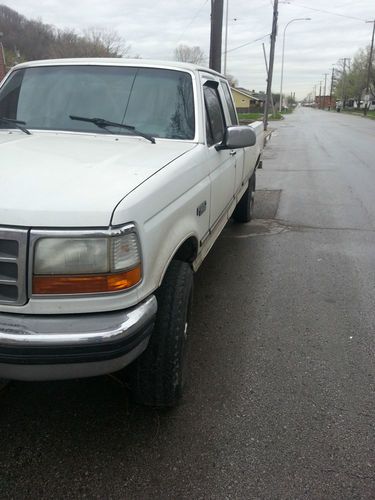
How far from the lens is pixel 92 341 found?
1.98 metres

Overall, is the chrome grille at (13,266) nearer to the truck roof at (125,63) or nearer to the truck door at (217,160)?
the truck door at (217,160)

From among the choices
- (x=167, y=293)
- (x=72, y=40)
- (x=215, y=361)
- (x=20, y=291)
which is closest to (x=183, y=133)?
(x=167, y=293)

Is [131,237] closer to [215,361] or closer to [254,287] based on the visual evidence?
[215,361]

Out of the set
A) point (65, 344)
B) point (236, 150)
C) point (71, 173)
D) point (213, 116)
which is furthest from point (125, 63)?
point (65, 344)

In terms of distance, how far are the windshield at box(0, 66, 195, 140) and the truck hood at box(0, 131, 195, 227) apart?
7.2 inches

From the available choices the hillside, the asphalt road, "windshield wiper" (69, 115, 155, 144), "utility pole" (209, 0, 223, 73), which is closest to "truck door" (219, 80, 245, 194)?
the asphalt road

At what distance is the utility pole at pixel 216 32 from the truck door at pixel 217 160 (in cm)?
839

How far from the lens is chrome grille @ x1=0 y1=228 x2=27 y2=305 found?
194 cm

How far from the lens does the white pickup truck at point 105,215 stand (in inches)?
77.7

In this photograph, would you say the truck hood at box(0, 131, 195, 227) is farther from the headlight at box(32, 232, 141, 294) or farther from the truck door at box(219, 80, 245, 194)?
the truck door at box(219, 80, 245, 194)

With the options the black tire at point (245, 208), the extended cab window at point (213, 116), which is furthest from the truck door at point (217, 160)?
the black tire at point (245, 208)

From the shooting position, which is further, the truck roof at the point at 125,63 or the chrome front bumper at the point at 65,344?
the truck roof at the point at 125,63

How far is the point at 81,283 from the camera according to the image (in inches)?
80.4

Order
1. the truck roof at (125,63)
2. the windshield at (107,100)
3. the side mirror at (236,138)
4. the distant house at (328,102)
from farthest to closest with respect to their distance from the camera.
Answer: the distant house at (328,102), the truck roof at (125,63), the side mirror at (236,138), the windshield at (107,100)
